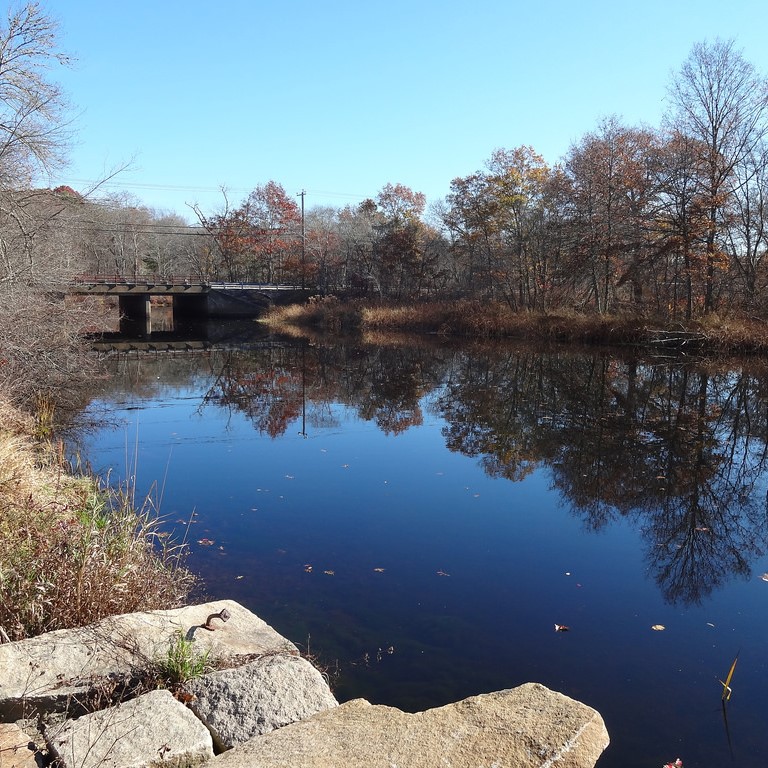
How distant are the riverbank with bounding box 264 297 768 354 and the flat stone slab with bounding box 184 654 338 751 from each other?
82.7ft

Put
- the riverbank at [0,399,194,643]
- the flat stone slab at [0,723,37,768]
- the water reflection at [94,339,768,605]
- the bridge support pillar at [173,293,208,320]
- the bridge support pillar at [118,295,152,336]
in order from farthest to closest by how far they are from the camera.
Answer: the bridge support pillar at [173,293,208,320], the bridge support pillar at [118,295,152,336], the water reflection at [94,339,768,605], the riverbank at [0,399,194,643], the flat stone slab at [0,723,37,768]

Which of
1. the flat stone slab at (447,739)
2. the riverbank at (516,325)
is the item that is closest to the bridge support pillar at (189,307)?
the riverbank at (516,325)

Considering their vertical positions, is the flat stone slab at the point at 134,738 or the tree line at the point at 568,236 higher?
the tree line at the point at 568,236

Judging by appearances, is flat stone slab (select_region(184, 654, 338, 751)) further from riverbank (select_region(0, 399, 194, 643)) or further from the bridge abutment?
the bridge abutment

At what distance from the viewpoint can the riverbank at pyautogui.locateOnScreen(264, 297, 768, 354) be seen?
2548cm

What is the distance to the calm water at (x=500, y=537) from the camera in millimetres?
4887

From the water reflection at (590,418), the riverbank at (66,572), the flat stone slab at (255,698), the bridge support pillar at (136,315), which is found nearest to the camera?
the flat stone slab at (255,698)

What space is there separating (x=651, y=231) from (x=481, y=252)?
15.0 meters

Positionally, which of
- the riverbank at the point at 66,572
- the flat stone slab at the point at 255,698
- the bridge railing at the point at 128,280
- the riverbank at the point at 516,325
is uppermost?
the bridge railing at the point at 128,280

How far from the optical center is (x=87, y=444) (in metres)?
12.2

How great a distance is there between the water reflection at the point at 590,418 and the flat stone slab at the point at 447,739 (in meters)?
3.42

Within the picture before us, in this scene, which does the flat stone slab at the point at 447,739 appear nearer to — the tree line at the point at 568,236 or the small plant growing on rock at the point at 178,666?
the small plant growing on rock at the point at 178,666

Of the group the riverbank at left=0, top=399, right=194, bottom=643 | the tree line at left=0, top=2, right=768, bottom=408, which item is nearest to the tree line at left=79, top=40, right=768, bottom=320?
the tree line at left=0, top=2, right=768, bottom=408

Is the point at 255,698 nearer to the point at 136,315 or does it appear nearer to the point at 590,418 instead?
the point at 590,418
